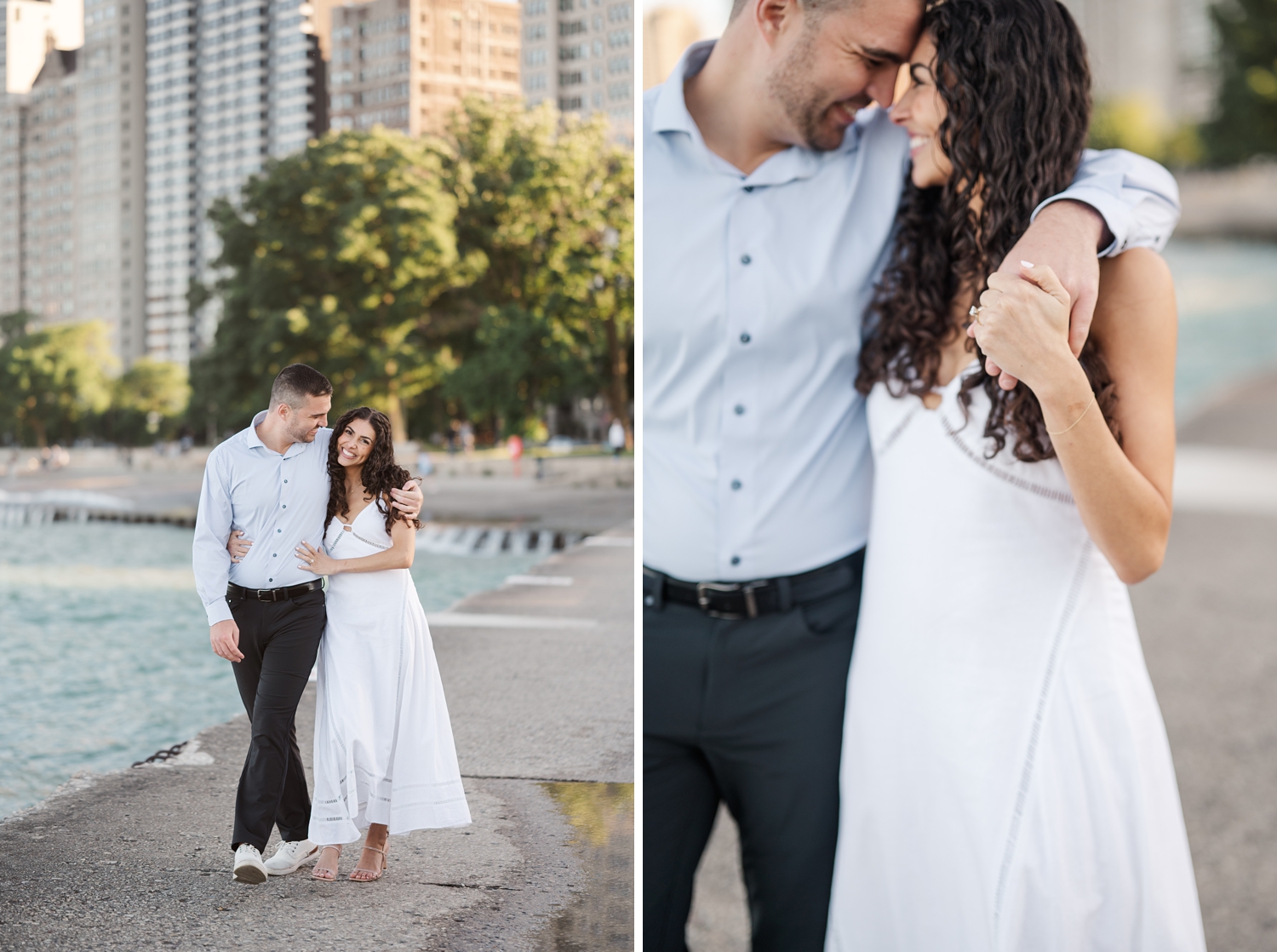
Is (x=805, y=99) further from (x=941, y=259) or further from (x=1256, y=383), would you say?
(x=1256, y=383)

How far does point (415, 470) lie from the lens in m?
1.07

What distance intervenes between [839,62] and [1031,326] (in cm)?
49

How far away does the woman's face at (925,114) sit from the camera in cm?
117

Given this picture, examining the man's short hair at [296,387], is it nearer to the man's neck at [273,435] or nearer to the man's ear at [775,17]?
the man's neck at [273,435]

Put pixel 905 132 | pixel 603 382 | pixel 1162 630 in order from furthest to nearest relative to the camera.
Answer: pixel 1162 630, pixel 905 132, pixel 603 382

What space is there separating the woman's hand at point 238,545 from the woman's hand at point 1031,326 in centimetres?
83

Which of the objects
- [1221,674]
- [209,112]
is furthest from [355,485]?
[1221,674]

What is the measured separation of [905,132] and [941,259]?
23 centimetres

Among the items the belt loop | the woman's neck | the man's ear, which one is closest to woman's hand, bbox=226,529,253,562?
the woman's neck

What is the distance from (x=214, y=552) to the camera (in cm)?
97

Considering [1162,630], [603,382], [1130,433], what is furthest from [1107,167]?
[1162,630]

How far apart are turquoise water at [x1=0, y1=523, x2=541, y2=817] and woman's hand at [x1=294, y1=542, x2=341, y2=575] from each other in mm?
99

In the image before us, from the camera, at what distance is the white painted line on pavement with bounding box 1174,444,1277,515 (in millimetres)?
7586

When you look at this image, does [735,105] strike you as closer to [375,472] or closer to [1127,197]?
[1127,197]
